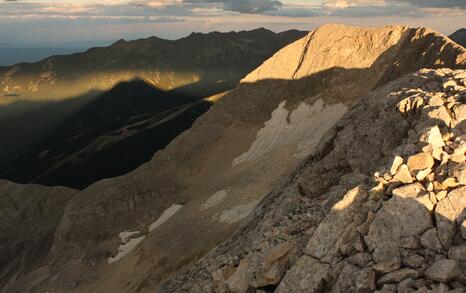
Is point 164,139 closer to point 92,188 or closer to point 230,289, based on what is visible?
point 92,188

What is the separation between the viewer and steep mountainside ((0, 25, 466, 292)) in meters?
54.5

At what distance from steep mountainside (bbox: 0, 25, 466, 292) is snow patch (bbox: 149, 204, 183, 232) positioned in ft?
0.86

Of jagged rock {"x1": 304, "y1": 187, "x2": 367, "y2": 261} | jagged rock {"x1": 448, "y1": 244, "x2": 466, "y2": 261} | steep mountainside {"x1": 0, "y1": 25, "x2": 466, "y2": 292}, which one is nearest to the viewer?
jagged rock {"x1": 448, "y1": 244, "x2": 466, "y2": 261}

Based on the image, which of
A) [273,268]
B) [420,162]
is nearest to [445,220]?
[420,162]

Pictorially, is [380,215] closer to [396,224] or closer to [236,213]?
[396,224]

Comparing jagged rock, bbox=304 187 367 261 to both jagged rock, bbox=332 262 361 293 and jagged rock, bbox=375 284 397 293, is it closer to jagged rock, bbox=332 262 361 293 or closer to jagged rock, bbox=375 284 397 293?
jagged rock, bbox=332 262 361 293

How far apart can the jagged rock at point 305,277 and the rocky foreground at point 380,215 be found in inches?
1.9

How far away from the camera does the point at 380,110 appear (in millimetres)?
28219

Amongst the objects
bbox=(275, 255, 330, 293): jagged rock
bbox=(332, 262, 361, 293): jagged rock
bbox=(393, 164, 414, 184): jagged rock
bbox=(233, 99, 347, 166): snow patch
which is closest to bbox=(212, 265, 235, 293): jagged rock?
bbox=(275, 255, 330, 293): jagged rock

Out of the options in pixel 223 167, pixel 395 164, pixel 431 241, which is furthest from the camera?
pixel 223 167

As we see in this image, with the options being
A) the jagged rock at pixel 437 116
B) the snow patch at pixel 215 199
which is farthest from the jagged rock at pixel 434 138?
the snow patch at pixel 215 199

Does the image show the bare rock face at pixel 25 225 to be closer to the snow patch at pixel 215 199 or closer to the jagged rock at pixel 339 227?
the snow patch at pixel 215 199

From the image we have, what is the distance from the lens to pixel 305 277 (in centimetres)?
1967

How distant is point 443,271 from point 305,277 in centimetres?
625
